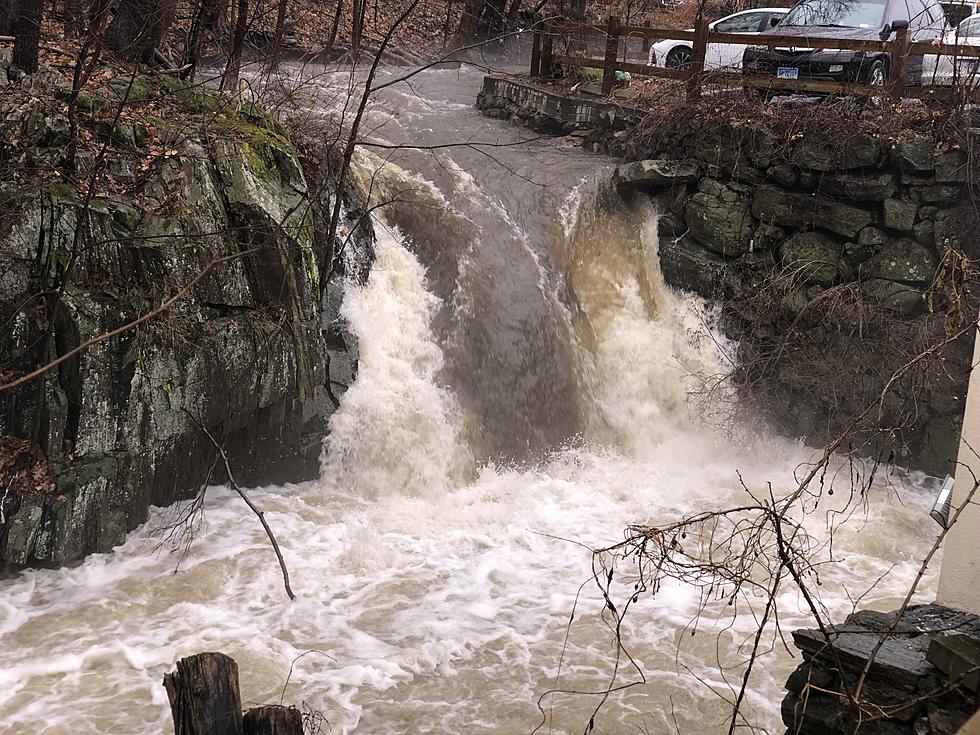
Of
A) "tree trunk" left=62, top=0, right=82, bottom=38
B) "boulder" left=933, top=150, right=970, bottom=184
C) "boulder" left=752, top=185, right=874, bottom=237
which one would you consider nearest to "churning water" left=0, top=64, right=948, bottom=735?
"boulder" left=752, top=185, right=874, bottom=237

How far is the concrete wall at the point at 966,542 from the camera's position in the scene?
4.67m

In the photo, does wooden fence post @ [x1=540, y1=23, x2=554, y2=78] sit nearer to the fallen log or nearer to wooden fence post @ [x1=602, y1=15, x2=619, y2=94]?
wooden fence post @ [x1=602, y1=15, x2=619, y2=94]

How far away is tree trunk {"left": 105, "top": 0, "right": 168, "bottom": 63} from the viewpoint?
903cm

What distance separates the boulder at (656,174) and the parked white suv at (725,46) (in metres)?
2.05

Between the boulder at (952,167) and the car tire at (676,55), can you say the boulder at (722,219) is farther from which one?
the car tire at (676,55)

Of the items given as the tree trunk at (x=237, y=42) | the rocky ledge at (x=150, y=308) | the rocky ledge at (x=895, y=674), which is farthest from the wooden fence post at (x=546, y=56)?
the rocky ledge at (x=895, y=674)

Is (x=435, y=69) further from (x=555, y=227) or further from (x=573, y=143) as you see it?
(x=555, y=227)

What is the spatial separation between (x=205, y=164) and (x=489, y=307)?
3.24m

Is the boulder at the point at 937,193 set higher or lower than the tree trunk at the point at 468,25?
lower

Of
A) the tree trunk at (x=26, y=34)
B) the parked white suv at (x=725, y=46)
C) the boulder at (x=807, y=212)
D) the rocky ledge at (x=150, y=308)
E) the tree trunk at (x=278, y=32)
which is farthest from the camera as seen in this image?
the parked white suv at (x=725, y=46)

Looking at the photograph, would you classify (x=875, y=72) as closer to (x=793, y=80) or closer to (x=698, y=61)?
(x=793, y=80)

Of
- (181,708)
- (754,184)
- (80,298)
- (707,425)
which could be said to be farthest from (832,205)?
(181,708)

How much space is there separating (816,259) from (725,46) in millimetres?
4955

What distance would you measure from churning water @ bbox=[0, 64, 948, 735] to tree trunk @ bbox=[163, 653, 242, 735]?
1492 millimetres
